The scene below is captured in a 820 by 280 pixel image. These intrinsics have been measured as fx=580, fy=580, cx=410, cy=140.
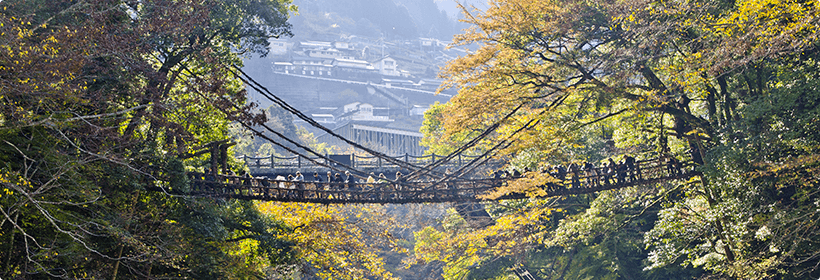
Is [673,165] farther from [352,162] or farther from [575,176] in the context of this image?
[352,162]

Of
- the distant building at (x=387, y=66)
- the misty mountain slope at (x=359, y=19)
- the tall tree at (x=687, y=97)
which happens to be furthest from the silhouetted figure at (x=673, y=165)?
the misty mountain slope at (x=359, y=19)

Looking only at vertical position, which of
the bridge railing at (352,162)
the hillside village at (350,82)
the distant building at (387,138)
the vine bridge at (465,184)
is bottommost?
the vine bridge at (465,184)

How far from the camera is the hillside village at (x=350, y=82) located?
8656 cm

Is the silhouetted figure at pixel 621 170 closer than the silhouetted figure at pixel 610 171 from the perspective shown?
No

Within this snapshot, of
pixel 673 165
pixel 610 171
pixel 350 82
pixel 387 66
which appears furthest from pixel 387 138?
pixel 610 171

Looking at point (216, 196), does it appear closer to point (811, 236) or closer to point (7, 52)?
point (7, 52)

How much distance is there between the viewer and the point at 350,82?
96.8 m

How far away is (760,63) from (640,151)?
14.4ft

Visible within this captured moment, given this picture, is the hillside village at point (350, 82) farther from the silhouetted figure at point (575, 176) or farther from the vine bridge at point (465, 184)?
the silhouetted figure at point (575, 176)

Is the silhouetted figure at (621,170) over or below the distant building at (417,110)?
below

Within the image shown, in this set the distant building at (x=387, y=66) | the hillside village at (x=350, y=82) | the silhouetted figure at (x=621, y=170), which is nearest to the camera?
the silhouetted figure at (x=621, y=170)

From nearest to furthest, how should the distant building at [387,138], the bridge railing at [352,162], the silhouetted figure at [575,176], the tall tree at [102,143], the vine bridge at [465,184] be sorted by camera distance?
the tall tree at [102,143]
the vine bridge at [465,184]
the silhouetted figure at [575,176]
the bridge railing at [352,162]
the distant building at [387,138]

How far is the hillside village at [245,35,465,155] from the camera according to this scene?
86.6 meters

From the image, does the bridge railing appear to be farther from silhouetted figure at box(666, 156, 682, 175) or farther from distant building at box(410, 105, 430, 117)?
distant building at box(410, 105, 430, 117)
